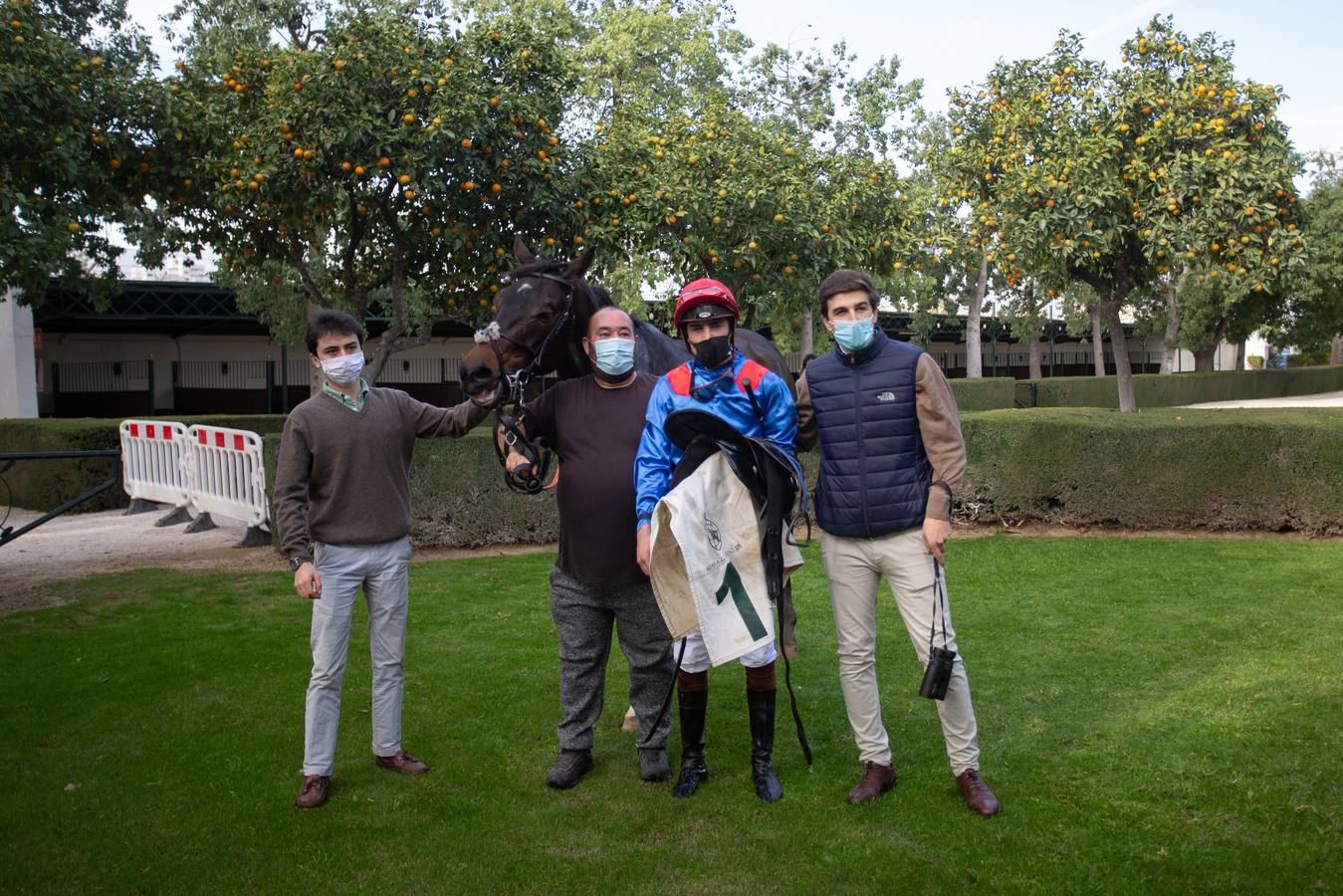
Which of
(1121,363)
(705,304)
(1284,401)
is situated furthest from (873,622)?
(1284,401)

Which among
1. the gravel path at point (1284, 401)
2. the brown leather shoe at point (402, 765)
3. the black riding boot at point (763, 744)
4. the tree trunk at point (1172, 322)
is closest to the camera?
the black riding boot at point (763, 744)

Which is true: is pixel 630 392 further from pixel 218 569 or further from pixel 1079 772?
pixel 218 569

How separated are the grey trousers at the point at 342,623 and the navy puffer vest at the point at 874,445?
5.71 feet

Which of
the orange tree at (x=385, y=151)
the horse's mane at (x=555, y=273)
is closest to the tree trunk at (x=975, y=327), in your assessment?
the orange tree at (x=385, y=151)

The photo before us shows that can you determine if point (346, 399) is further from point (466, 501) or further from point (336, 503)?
point (466, 501)

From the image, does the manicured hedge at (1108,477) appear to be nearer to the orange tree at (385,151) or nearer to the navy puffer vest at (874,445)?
the orange tree at (385,151)

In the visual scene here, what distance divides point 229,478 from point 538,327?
7669 millimetres

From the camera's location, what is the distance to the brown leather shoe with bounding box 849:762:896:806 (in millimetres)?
3885

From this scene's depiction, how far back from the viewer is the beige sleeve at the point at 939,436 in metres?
3.60

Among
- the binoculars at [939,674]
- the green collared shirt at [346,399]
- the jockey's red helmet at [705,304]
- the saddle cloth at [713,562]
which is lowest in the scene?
the binoculars at [939,674]

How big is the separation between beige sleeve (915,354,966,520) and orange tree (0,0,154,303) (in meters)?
7.87

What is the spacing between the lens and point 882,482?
12.3 feet

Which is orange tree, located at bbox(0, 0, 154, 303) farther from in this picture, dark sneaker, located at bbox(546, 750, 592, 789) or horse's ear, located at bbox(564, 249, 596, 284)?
dark sneaker, located at bbox(546, 750, 592, 789)

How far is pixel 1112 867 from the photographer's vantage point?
335 centimetres
